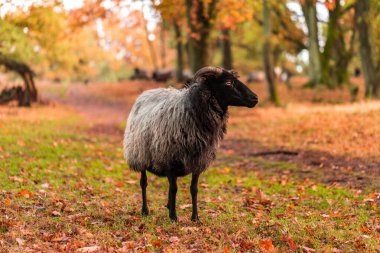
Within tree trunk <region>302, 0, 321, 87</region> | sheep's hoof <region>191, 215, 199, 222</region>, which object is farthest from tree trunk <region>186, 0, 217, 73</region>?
sheep's hoof <region>191, 215, 199, 222</region>

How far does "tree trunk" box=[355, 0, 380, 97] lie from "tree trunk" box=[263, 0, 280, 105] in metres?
4.79

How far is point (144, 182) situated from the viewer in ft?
27.6

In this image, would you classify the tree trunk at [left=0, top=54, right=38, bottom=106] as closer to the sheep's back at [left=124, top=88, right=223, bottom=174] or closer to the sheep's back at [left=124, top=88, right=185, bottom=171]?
the sheep's back at [left=124, top=88, right=185, bottom=171]

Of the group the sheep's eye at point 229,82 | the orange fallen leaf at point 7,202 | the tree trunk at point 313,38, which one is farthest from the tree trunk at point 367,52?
the orange fallen leaf at point 7,202

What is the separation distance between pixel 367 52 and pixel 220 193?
57.0 feet

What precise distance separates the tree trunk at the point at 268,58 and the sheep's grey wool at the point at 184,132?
18.0m

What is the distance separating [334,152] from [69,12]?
20299mm

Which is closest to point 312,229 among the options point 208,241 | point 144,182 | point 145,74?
point 208,241

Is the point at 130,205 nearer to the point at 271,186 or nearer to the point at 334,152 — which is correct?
the point at 271,186

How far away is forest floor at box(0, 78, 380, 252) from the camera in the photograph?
6.63 metres

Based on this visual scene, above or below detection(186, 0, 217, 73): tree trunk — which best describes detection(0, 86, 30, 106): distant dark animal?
below

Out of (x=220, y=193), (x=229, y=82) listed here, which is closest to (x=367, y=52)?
(x=220, y=193)

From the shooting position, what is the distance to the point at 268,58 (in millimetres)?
25438

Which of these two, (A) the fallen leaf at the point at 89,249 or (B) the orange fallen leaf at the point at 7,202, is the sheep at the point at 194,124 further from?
(B) the orange fallen leaf at the point at 7,202
